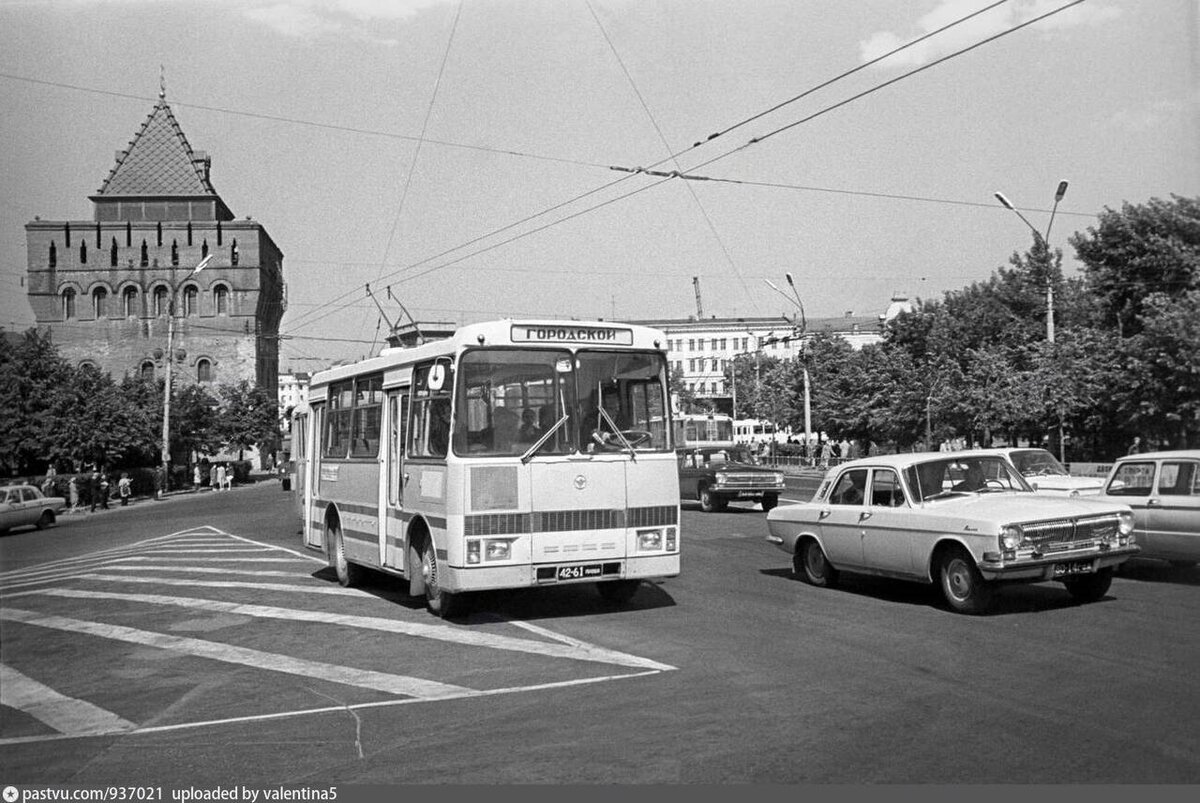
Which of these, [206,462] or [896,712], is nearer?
[896,712]

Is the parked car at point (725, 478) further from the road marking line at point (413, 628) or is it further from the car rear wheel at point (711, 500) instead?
the road marking line at point (413, 628)

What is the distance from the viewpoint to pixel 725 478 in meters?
27.8

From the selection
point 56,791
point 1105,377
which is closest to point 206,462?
point 1105,377

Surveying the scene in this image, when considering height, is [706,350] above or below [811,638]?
above

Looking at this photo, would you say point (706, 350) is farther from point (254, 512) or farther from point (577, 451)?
point (577, 451)

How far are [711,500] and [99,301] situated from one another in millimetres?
76227

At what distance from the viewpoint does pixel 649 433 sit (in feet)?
39.1

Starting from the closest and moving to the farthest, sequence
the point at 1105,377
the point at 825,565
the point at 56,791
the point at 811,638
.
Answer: the point at 56,791
the point at 811,638
the point at 825,565
the point at 1105,377

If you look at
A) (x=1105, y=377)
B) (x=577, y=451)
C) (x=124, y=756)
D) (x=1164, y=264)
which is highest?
(x=1164, y=264)

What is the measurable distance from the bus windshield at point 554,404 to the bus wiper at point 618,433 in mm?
11

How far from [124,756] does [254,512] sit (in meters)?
30.1

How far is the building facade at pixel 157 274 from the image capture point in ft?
293

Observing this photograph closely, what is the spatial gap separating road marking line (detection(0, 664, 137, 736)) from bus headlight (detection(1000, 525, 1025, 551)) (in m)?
7.71

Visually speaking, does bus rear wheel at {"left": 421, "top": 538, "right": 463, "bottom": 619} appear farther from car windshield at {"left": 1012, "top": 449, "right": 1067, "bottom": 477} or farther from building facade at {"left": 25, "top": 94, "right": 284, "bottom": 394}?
building facade at {"left": 25, "top": 94, "right": 284, "bottom": 394}
